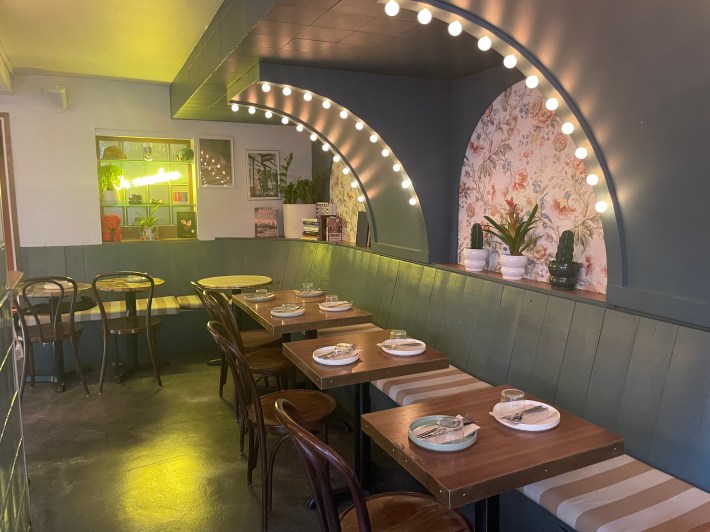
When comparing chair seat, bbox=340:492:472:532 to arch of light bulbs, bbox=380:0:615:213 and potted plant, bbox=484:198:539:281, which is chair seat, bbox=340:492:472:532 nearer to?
arch of light bulbs, bbox=380:0:615:213

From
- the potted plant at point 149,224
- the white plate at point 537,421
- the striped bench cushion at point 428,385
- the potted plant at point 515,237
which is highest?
the potted plant at point 515,237

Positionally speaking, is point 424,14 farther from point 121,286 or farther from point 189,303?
point 189,303

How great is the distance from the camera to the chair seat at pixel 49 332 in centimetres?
483

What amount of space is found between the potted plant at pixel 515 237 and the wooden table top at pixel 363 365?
0.85 m

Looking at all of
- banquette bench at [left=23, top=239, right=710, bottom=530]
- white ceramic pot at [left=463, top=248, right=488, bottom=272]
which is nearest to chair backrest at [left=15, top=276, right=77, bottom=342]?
banquette bench at [left=23, top=239, right=710, bottom=530]

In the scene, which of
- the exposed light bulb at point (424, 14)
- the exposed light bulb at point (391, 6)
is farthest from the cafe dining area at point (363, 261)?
the exposed light bulb at point (391, 6)

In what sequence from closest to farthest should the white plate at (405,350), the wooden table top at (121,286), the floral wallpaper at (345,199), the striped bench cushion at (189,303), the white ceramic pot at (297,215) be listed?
1. the white plate at (405,350)
2. the wooden table top at (121,286)
3. the floral wallpaper at (345,199)
4. the striped bench cushion at (189,303)
5. the white ceramic pot at (297,215)

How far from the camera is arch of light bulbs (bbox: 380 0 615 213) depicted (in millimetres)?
2352

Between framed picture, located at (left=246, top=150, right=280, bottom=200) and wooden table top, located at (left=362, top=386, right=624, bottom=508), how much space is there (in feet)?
16.3

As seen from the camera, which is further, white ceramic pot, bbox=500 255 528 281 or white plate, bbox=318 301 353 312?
white plate, bbox=318 301 353 312

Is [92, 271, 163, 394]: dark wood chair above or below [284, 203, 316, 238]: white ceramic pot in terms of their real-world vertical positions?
below

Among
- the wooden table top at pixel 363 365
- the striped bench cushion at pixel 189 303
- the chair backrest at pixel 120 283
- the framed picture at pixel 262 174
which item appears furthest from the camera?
the framed picture at pixel 262 174

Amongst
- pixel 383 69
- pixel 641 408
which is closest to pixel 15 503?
pixel 641 408

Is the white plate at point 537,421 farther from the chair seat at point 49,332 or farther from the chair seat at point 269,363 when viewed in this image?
the chair seat at point 49,332
